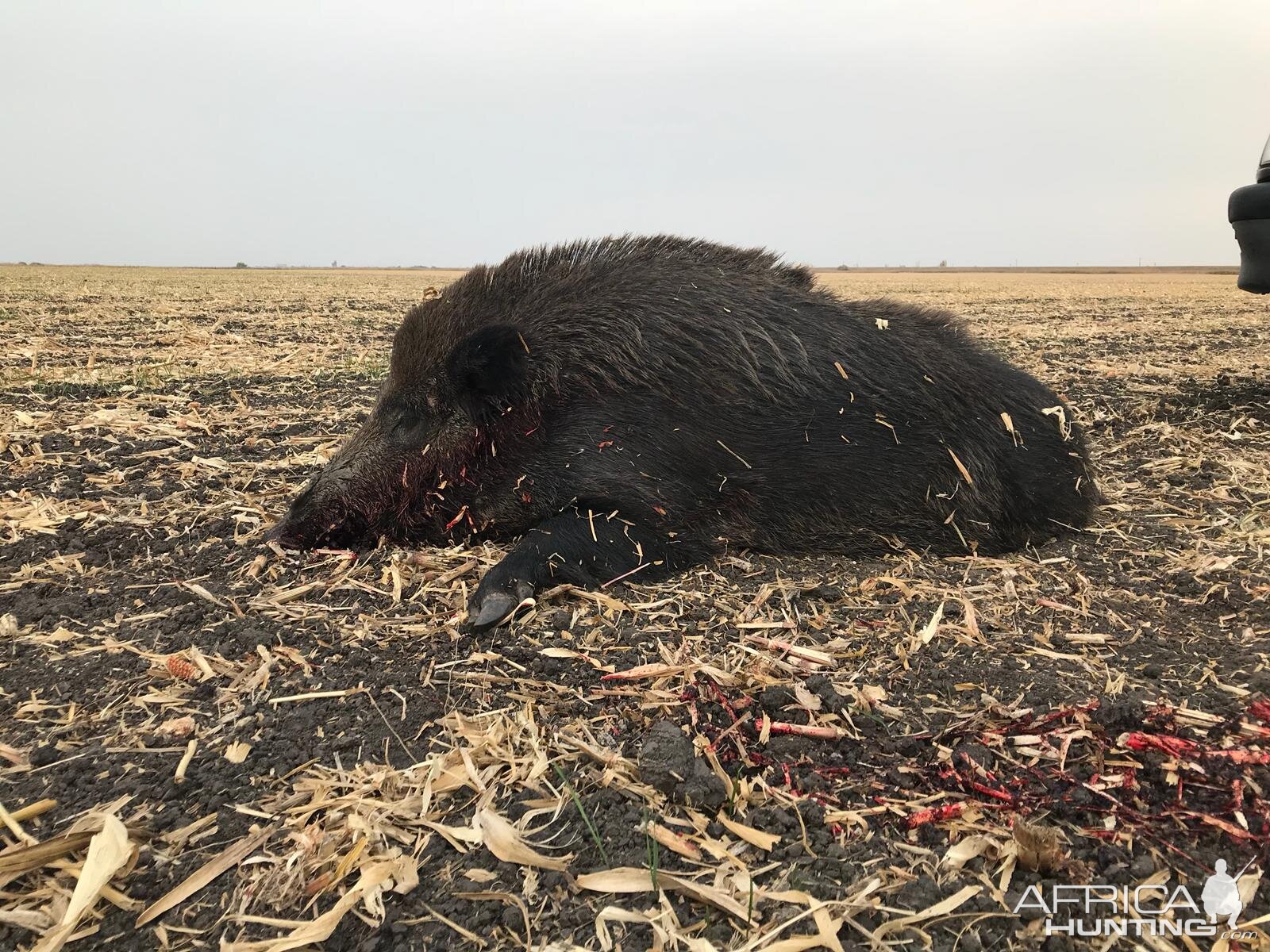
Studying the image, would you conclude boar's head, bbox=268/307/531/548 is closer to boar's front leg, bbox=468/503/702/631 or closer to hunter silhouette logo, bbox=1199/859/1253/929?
boar's front leg, bbox=468/503/702/631

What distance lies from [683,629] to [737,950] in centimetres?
147

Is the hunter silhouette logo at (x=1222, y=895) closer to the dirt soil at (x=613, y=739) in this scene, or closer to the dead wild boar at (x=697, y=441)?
the dirt soil at (x=613, y=739)

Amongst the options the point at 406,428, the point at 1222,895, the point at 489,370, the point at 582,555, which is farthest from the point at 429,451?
the point at 1222,895

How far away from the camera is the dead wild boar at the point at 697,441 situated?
382 cm

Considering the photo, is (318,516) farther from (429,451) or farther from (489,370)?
(489,370)

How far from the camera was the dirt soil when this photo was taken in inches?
68.6

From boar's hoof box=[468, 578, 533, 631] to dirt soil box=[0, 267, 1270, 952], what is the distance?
0.09 metres

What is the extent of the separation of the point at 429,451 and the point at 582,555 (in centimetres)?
116

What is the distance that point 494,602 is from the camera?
120 inches

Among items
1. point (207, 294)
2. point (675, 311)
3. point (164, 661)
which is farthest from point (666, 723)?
point (207, 294)

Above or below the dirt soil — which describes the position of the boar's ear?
above

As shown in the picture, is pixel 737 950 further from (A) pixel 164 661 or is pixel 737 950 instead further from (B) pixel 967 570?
(B) pixel 967 570
